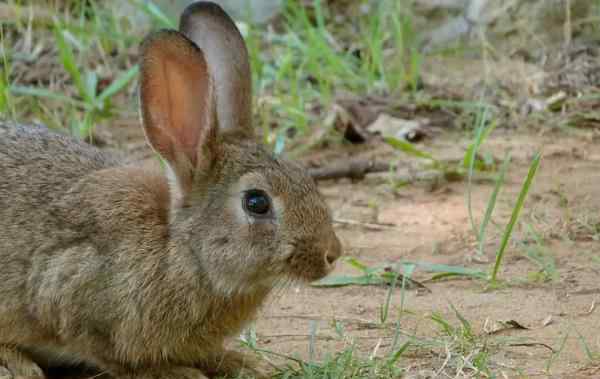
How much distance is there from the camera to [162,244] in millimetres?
4066

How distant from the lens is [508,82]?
7551 millimetres

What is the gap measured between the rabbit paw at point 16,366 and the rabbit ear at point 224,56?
1055 mm

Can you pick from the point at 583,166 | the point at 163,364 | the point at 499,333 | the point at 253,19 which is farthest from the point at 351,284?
the point at 253,19

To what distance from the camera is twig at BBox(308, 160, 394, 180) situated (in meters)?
6.54

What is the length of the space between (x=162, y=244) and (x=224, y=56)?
85 centimetres

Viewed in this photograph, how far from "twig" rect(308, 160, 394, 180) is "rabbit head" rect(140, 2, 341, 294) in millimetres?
2229

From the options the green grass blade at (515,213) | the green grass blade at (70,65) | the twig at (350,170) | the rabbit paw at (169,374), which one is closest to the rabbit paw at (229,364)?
the rabbit paw at (169,374)

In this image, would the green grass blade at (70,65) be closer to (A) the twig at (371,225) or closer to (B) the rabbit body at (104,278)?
(A) the twig at (371,225)

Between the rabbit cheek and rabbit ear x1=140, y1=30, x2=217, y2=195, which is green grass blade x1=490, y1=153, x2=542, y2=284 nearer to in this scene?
the rabbit cheek

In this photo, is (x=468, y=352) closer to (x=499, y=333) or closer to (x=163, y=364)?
(x=499, y=333)

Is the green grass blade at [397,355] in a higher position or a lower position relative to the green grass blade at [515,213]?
lower

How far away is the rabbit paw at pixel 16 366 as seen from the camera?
13.5 feet

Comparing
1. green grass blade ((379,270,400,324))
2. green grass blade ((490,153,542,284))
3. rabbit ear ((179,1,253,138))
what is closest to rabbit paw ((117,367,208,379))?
green grass blade ((379,270,400,324))

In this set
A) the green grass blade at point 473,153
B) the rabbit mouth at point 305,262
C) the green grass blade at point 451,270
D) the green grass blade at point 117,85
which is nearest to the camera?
the rabbit mouth at point 305,262
